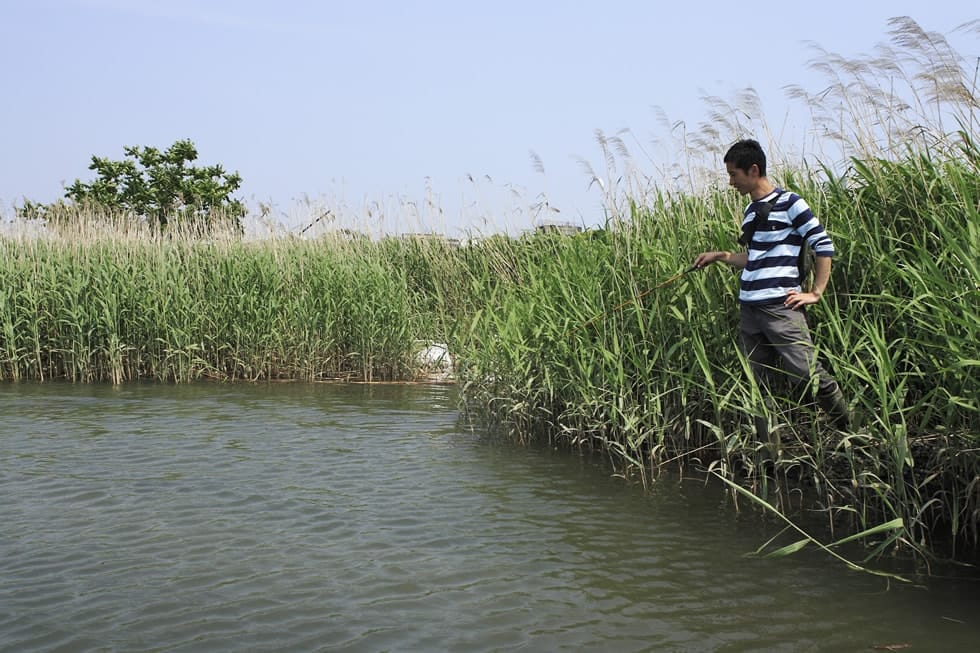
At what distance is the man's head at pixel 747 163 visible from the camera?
5.39 metres

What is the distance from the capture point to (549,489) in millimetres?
6285

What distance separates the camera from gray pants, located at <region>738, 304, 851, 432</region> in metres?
4.98

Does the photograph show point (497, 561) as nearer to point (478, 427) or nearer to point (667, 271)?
point (667, 271)

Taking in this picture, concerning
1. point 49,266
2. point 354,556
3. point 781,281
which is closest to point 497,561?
point 354,556

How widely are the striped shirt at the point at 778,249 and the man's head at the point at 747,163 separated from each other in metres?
0.14

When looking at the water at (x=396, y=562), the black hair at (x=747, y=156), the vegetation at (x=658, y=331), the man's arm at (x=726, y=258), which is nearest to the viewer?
the water at (x=396, y=562)

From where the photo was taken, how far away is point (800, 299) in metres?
5.13

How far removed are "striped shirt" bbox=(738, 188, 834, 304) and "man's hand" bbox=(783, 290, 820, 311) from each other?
6cm

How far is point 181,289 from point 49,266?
1.96 metres

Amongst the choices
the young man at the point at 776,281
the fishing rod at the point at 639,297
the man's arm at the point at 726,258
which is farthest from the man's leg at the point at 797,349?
the fishing rod at the point at 639,297

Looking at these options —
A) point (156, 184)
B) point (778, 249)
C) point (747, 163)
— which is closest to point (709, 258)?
point (778, 249)

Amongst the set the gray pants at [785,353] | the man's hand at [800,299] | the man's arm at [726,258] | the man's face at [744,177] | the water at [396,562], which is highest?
the man's face at [744,177]

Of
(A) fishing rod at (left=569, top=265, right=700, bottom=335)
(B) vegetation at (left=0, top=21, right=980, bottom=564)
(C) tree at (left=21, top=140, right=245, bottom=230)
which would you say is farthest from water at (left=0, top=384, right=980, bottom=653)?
(C) tree at (left=21, top=140, right=245, bottom=230)

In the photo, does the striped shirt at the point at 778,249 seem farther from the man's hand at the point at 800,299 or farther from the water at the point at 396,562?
the water at the point at 396,562
